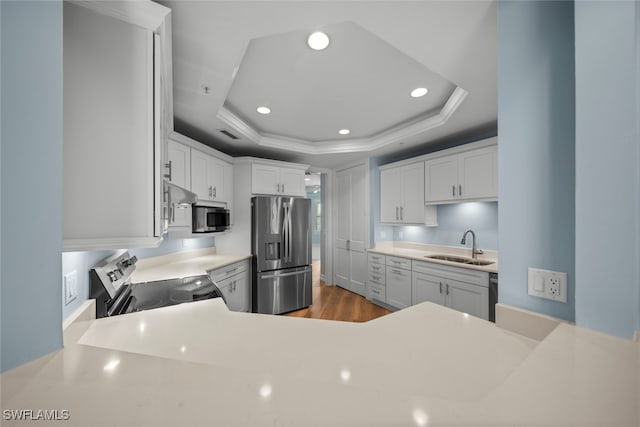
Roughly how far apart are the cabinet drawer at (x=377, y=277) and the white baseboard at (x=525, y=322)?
2780 mm

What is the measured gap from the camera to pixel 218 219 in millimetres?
2947

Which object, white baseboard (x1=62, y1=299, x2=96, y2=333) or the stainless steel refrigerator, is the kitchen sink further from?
white baseboard (x1=62, y1=299, x2=96, y2=333)

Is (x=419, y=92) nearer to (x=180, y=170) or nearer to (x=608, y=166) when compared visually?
(x=608, y=166)

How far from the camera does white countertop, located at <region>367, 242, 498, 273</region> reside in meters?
2.65

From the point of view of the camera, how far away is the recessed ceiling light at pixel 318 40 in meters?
1.51

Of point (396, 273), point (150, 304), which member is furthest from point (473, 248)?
point (150, 304)

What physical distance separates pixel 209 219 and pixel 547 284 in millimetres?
2818

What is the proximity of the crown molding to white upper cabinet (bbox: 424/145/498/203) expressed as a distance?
58 centimetres

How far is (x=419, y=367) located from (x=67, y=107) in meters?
1.42

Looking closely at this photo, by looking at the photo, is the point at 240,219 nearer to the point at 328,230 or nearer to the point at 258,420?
the point at 328,230

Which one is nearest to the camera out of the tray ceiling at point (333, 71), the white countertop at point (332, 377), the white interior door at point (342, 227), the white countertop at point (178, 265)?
the white countertop at point (332, 377)

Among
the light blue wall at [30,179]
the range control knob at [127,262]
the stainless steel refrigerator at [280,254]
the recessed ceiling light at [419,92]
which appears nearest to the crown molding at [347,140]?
the recessed ceiling light at [419,92]

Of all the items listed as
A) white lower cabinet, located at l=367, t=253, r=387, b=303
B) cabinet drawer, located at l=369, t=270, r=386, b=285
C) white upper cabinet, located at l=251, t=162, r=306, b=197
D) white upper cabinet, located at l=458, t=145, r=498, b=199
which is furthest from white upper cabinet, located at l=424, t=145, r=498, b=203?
white upper cabinet, located at l=251, t=162, r=306, b=197

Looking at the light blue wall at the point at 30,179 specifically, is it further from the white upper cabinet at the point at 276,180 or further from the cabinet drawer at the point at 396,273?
the cabinet drawer at the point at 396,273
